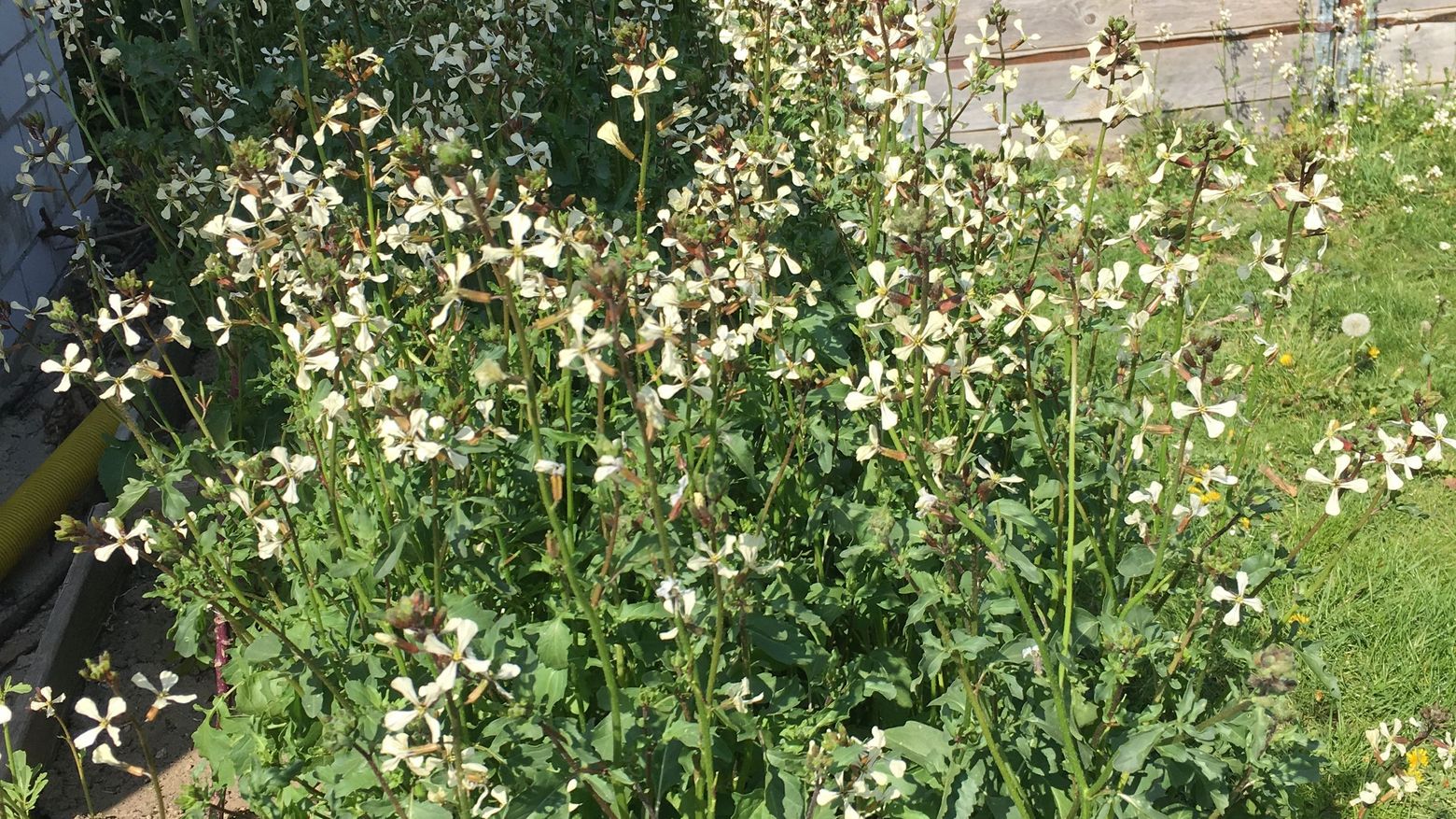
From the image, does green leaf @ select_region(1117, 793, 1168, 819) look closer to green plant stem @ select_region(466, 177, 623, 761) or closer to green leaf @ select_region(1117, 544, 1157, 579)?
green leaf @ select_region(1117, 544, 1157, 579)

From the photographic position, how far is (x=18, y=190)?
4.61 metres

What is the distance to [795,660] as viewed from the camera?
2.40 meters

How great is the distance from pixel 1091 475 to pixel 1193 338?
1.60 feet

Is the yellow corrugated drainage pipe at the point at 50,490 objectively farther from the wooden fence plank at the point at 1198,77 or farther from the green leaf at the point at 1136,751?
the wooden fence plank at the point at 1198,77

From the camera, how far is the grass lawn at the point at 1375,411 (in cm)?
332

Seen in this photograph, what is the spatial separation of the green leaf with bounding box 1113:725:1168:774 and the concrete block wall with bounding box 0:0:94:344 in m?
4.11

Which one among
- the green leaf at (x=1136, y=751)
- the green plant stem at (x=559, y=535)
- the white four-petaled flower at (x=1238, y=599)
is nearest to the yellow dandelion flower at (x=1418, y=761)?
the white four-petaled flower at (x=1238, y=599)

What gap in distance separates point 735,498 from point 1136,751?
122 centimetres

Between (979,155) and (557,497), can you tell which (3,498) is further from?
(979,155)

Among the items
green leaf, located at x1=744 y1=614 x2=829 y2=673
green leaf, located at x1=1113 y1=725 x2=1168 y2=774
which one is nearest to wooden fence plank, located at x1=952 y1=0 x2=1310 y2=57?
green leaf, located at x1=744 y1=614 x2=829 y2=673

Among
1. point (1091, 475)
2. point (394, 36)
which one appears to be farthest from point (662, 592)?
point (394, 36)

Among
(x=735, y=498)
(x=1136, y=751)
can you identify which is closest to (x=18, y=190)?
(x=735, y=498)

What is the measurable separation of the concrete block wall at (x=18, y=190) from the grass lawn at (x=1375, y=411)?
4.27 metres

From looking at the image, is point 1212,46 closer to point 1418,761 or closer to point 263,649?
point 1418,761
